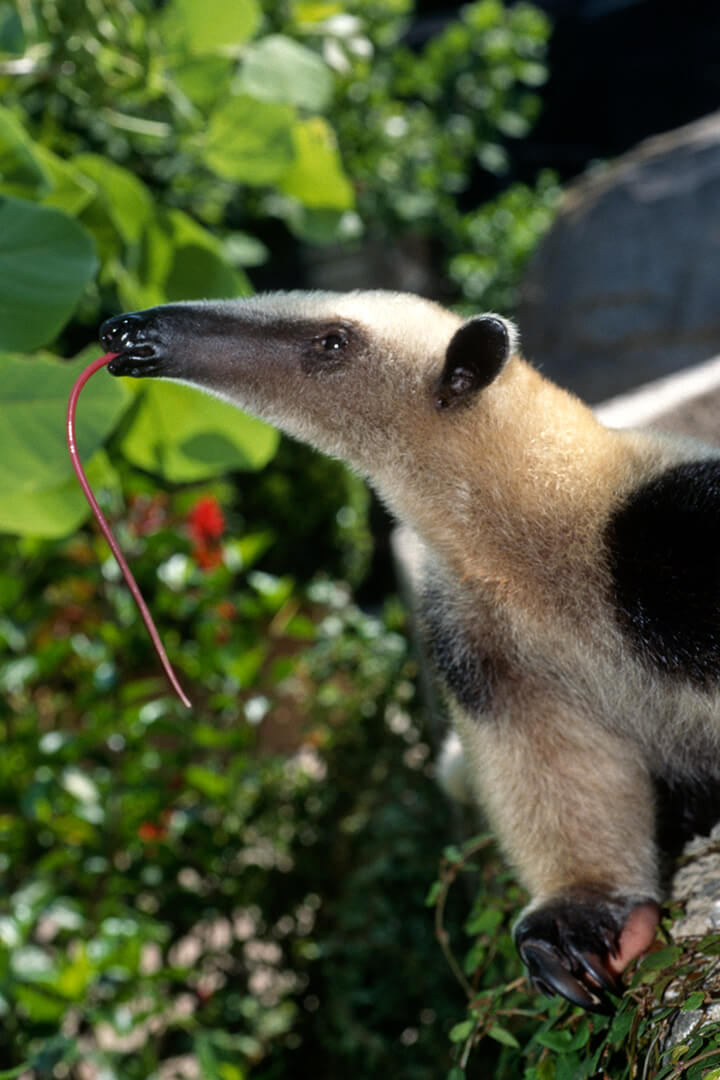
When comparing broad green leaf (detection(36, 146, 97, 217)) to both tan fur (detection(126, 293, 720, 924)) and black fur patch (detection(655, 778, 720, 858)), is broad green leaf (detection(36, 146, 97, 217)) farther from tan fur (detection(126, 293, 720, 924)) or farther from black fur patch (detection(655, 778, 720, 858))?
black fur patch (detection(655, 778, 720, 858))

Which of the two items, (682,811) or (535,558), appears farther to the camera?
(682,811)

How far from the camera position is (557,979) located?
1.10m

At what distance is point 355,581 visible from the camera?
616cm

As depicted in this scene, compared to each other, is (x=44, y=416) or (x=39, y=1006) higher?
(x=44, y=416)

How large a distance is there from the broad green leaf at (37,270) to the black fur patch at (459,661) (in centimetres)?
58

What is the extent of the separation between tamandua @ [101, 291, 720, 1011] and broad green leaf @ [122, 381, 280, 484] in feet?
1.01

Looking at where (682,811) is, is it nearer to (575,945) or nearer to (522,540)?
(575,945)

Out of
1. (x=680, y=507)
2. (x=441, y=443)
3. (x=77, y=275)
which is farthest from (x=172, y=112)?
(x=680, y=507)

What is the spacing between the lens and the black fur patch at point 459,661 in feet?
4.13

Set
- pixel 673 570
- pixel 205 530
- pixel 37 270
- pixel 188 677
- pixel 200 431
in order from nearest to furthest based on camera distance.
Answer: pixel 673 570, pixel 37 270, pixel 200 431, pixel 188 677, pixel 205 530

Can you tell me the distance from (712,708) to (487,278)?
500 cm

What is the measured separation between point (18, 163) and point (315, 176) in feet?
2.21

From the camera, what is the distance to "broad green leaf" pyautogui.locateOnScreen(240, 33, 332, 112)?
166cm

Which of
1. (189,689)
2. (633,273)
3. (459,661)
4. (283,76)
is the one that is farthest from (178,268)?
(633,273)
